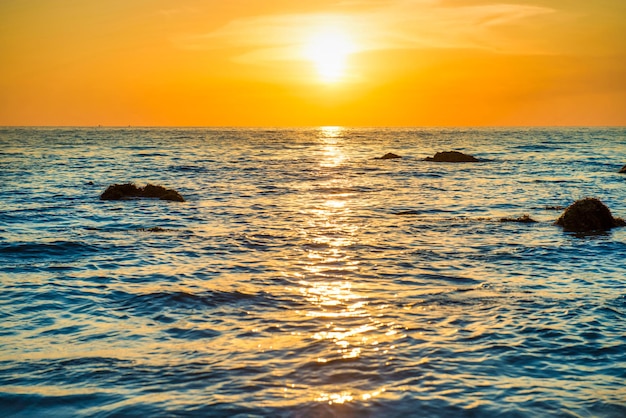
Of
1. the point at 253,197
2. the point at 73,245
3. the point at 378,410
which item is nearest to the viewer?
the point at 378,410

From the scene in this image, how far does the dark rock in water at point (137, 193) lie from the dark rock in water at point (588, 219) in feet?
53.7

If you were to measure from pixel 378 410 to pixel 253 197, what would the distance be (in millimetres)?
23332

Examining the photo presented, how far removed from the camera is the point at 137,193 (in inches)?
1087

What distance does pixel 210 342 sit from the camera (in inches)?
350

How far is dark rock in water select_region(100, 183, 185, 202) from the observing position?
2717 cm

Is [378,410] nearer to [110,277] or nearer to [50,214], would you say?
[110,277]

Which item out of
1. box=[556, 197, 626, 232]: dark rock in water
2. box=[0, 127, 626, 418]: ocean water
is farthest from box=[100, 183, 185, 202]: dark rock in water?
box=[556, 197, 626, 232]: dark rock in water

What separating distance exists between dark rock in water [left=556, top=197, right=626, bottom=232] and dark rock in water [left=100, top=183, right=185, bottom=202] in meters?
16.4

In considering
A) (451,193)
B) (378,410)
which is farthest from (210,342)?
(451,193)

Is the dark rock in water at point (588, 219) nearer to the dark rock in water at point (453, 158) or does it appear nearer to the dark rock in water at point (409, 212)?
the dark rock in water at point (409, 212)

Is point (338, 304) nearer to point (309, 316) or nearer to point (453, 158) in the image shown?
point (309, 316)

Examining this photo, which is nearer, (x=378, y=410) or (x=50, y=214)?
(x=378, y=410)

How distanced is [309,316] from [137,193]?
19507mm

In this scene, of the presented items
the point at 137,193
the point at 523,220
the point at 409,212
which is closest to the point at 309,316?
the point at 523,220
